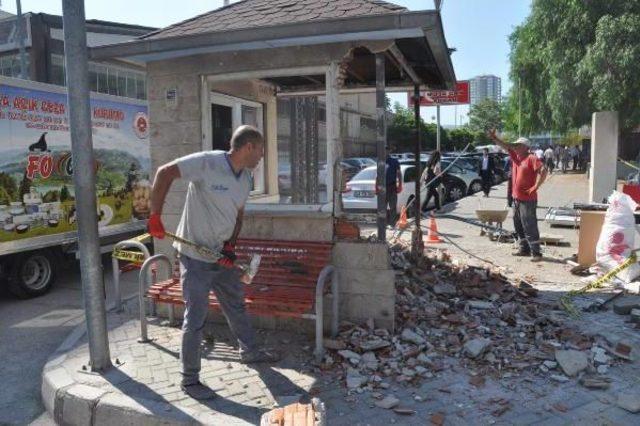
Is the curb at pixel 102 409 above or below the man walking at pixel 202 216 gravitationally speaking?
below

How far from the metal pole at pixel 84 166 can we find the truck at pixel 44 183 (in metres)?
2.52

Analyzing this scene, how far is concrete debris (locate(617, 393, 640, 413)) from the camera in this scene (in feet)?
12.3

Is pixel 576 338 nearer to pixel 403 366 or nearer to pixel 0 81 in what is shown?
pixel 403 366

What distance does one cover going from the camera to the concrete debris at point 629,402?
376cm

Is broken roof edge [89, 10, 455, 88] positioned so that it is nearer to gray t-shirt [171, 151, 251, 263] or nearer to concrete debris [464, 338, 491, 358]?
gray t-shirt [171, 151, 251, 263]

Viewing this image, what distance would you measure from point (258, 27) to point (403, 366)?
306 cm

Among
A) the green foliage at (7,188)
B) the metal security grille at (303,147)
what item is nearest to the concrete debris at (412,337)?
the metal security grille at (303,147)

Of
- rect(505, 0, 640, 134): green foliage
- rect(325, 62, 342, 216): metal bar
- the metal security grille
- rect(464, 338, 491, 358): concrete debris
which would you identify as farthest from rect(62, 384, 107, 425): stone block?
rect(505, 0, 640, 134): green foliage

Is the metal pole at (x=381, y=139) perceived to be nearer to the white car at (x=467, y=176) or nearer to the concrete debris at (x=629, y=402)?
the concrete debris at (x=629, y=402)

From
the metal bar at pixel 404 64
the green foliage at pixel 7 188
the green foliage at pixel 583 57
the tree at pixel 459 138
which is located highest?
the green foliage at pixel 583 57

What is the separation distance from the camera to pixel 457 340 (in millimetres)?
4848

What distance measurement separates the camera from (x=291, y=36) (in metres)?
4.66

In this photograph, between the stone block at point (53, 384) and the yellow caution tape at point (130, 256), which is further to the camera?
the yellow caution tape at point (130, 256)

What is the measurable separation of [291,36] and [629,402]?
375 cm
